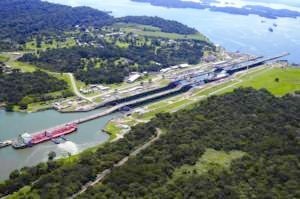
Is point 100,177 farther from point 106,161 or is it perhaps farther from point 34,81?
point 34,81

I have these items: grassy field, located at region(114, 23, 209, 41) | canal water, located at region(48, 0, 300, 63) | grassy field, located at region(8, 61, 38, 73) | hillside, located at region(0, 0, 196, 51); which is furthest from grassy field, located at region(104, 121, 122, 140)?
canal water, located at region(48, 0, 300, 63)

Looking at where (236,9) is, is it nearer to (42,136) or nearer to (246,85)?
(246,85)

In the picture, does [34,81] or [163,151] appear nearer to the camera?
[163,151]

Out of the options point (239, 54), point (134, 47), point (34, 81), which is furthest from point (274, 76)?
point (34, 81)

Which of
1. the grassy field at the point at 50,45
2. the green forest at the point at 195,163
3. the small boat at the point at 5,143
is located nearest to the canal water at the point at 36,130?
the small boat at the point at 5,143

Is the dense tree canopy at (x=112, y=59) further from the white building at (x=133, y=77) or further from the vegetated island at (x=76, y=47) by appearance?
the white building at (x=133, y=77)

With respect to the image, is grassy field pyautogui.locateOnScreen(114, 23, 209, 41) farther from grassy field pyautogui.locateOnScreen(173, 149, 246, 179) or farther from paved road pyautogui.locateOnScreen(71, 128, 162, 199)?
grassy field pyautogui.locateOnScreen(173, 149, 246, 179)

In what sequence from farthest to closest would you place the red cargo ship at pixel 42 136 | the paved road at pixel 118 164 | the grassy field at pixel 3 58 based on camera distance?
the grassy field at pixel 3 58 → the red cargo ship at pixel 42 136 → the paved road at pixel 118 164
